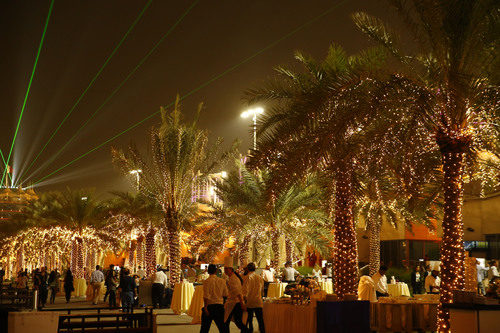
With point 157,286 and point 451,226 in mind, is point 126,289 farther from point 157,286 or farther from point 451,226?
point 451,226

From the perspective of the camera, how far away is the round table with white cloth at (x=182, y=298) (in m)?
21.6

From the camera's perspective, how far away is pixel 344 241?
58.5 ft

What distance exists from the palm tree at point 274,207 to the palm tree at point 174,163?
2889 mm

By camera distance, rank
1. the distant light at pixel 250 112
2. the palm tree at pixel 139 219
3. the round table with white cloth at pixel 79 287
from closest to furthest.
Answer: the distant light at pixel 250 112 < the palm tree at pixel 139 219 < the round table with white cloth at pixel 79 287

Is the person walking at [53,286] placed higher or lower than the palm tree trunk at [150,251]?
lower

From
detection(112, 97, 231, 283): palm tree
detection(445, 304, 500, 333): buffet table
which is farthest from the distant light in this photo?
Result: detection(445, 304, 500, 333): buffet table

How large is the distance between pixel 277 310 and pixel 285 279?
416 inches

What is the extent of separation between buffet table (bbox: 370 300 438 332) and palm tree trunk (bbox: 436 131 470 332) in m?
3.22

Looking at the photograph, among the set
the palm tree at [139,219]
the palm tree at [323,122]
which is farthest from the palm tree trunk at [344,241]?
the palm tree at [139,219]

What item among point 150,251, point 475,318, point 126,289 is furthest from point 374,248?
point 475,318

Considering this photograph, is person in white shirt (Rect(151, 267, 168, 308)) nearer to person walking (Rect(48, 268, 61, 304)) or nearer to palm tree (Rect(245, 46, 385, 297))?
person walking (Rect(48, 268, 61, 304))

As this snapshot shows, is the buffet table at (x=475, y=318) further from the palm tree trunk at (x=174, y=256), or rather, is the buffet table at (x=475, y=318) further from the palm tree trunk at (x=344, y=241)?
the palm tree trunk at (x=174, y=256)

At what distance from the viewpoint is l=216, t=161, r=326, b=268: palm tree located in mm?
27859

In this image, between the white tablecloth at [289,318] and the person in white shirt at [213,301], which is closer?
the person in white shirt at [213,301]
